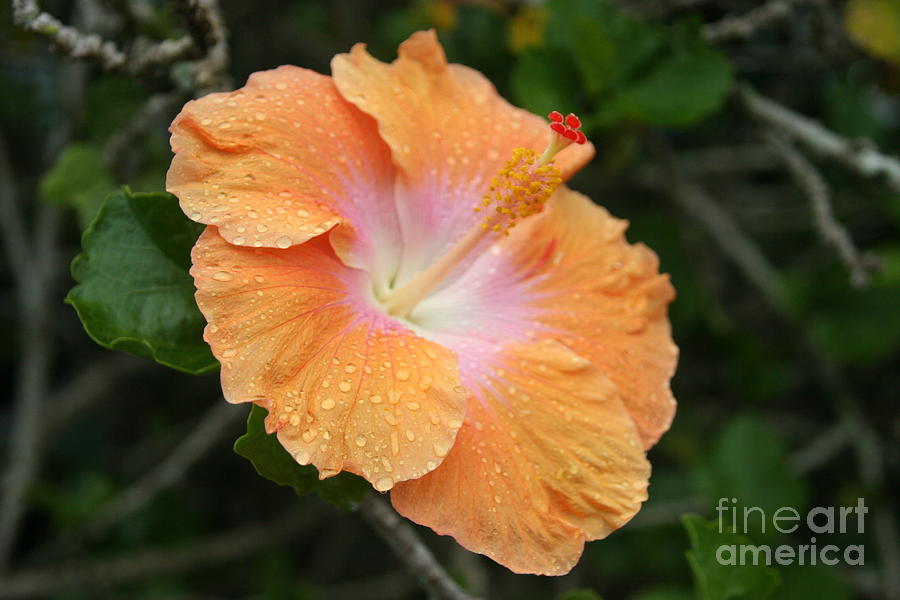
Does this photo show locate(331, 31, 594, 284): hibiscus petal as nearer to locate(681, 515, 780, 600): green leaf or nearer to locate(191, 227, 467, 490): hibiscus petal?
locate(191, 227, 467, 490): hibiscus petal

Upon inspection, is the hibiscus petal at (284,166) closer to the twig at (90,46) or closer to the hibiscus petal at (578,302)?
the hibiscus petal at (578,302)

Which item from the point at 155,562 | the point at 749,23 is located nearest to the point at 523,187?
the point at 749,23

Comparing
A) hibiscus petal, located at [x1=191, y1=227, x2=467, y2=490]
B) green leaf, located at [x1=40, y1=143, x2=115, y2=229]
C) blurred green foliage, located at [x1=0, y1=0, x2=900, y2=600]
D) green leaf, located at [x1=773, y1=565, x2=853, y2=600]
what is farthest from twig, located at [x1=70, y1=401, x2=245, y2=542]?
green leaf, located at [x1=773, y1=565, x2=853, y2=600]

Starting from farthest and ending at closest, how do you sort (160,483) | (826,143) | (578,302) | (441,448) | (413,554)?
(160,483) → (826,143) → (578,302) → (413,554) → (441,448)

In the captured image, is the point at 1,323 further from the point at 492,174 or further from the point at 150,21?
the point at 492,174

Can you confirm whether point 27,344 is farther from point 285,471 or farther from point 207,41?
point 285,471

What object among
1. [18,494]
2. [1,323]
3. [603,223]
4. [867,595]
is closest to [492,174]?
[603,223]

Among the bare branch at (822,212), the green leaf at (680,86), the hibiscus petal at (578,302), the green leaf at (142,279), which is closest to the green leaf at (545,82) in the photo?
the green leaf at (680,86)
